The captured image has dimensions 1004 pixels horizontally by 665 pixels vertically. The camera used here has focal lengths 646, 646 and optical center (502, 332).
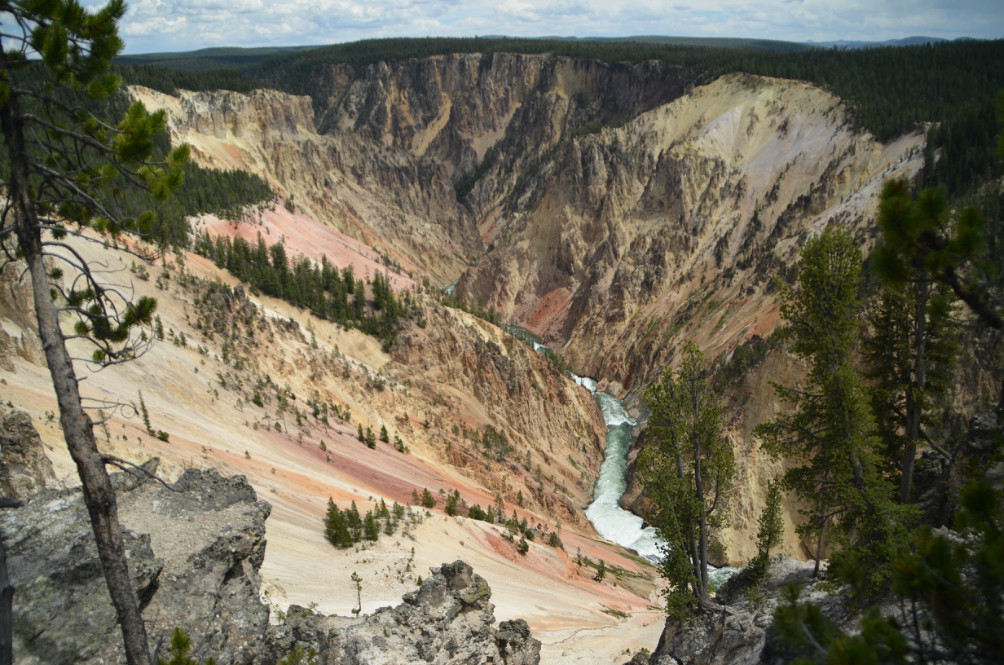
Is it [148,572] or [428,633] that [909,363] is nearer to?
[428,633]

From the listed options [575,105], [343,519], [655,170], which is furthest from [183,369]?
[575,105]

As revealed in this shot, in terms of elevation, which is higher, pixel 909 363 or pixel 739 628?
pixel 909 363

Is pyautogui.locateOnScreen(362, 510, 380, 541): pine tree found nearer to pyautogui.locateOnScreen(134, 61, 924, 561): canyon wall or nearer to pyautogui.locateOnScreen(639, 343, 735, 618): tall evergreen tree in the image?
pyautogui.locateOnScreen(639, 343, 735, 618): tall evergreen tree

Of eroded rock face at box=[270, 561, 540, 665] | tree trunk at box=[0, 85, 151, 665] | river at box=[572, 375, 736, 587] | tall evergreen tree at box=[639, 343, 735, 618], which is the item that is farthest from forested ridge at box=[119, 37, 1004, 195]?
tree trunk at box=[0, 85, 151, 665]

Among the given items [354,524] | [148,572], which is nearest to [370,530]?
[354,524]

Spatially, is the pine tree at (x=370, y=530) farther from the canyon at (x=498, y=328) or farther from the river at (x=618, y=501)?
the river at (x=618, y=501)

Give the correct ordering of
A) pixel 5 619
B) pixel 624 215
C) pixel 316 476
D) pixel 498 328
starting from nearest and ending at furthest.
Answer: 1. pixel 5 619
2. pixel 316 476
3. pixel 498 328
4. pixel 624 215

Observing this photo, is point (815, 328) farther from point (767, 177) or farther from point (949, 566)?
point (767, 177)
